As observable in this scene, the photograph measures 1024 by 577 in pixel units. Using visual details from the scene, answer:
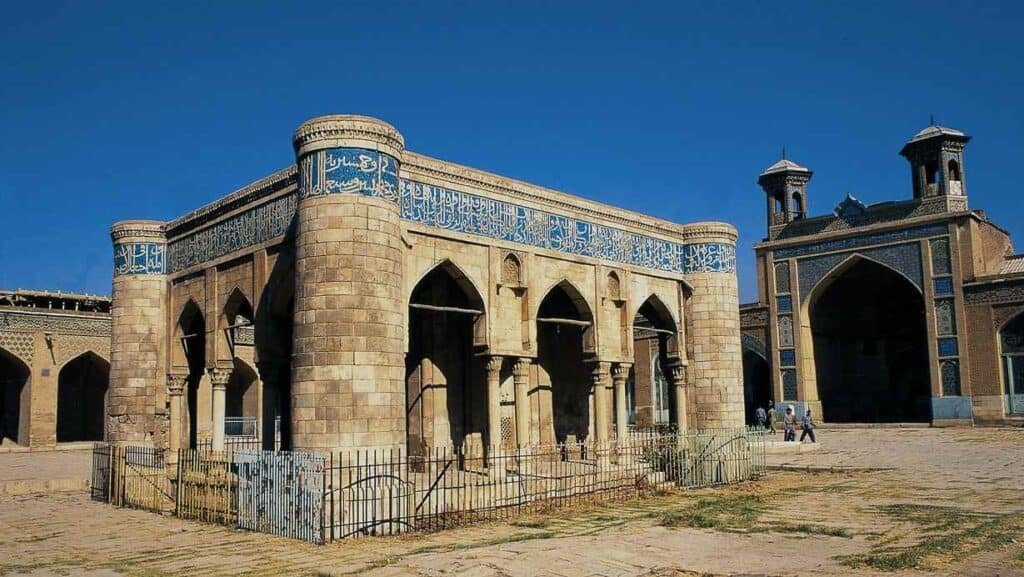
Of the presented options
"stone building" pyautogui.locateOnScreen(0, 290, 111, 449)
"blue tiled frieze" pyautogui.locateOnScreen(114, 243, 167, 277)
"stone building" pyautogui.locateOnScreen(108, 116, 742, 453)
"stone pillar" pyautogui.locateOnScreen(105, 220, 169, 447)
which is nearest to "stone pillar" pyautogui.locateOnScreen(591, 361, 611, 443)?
"stone building" pyautogui.locateOnScreen(108, 116, 742, 453)

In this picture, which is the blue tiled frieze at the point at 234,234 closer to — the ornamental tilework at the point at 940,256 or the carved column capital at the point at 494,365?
the carved column capital at the point at 494,365

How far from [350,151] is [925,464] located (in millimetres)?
14039

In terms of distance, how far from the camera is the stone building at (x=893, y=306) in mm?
28750

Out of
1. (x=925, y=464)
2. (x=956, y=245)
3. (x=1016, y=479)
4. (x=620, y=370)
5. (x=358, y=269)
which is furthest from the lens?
(x=956, y=245)

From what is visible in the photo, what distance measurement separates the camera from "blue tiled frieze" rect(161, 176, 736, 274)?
13828mm

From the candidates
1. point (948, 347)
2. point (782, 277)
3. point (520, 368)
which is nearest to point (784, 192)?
point (782, 277)

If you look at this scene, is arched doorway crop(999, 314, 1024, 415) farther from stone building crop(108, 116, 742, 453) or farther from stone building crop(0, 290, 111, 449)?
stone building crop(0, 290, 111, 449)

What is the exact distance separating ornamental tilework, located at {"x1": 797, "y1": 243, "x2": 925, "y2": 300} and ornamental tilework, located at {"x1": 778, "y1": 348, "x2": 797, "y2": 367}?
210 centimetres

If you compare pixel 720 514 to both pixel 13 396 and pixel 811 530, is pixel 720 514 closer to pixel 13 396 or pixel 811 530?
pixel 811 530

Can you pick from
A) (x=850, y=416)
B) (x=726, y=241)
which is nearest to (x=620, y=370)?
(x=726, y=241)

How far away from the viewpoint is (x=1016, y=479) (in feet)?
50.5

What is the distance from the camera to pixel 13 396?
105ft

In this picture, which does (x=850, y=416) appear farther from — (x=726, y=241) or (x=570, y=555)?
(x=570, y=555)

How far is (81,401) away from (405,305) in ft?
89.3
